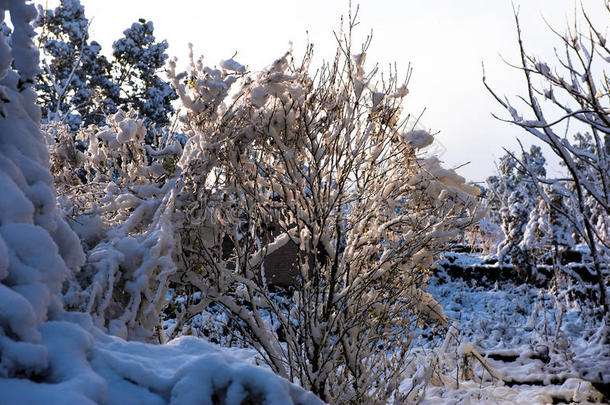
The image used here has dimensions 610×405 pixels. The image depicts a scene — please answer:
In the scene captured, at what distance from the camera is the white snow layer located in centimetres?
140

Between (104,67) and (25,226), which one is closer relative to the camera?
(25,226)

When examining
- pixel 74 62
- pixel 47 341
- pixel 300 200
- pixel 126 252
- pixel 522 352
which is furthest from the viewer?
pixel 74 62

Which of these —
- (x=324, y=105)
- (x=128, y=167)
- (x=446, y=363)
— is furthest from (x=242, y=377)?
(x=446, y=363)

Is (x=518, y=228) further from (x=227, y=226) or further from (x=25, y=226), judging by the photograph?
(x=25, y=226)

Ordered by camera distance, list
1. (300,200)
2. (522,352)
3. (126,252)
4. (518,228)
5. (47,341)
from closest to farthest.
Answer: (47,341), (126,252), (300,200), (522,352), (518,228)

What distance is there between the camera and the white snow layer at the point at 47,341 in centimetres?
140

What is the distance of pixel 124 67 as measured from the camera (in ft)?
70.6

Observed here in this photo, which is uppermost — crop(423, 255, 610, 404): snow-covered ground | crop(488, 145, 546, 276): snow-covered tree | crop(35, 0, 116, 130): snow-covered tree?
crop(35, 0, 116, 130): snow-covered tree

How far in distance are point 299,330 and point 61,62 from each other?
62.5 ft

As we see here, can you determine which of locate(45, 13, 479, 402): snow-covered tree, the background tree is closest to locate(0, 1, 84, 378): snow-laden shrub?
locate(45, 13, 479, 402): snow-covered tree

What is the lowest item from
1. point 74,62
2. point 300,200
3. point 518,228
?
point 300,200

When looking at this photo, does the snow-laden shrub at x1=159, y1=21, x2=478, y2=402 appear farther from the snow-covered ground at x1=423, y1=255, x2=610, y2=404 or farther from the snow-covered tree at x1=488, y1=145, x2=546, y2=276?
the snow-covered tree at x1=488, y1=145, x2=546, y2=276

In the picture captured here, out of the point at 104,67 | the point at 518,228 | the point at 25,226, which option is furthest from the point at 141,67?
the point at 25,226

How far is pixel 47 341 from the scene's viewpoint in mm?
1513
